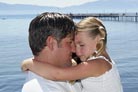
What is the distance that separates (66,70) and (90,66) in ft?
0.71

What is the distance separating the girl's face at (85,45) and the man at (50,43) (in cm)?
34

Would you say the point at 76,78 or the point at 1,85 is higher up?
the point at 76,78

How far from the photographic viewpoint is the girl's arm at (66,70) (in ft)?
8.63

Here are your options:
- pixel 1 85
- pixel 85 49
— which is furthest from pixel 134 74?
pixel 85 49

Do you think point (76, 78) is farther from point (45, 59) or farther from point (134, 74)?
point (134, 74)

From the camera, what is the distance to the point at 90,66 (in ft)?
9.16

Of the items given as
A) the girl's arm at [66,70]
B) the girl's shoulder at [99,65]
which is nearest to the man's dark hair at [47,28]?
the girl's arm at [66,70]

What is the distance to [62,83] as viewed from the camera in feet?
8.56

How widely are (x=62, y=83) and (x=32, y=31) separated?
1.36 feet

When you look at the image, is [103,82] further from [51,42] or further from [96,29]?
[51,42]

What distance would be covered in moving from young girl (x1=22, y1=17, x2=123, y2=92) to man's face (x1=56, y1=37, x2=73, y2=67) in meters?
0.10

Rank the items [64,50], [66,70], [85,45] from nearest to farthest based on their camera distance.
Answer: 1. [64,50]
2. [66,70]
3. [85,45]

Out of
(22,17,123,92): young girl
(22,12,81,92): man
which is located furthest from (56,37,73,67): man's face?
(22,17,123,92): young girl

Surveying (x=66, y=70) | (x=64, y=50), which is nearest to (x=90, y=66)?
(x=66, y=70)
